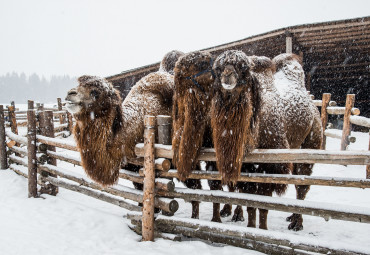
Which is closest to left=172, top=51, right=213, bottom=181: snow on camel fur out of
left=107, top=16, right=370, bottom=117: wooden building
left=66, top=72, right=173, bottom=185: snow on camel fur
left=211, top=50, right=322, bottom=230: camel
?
left=211, top=50, right=322, bottom=230: camel

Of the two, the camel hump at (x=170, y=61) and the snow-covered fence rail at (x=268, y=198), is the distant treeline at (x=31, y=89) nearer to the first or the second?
the camel hump at (x=170, y=61)

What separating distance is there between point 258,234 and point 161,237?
1.32 meters

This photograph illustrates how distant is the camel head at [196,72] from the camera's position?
3492 millimetres

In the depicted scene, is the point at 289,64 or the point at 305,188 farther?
the point at 289,64

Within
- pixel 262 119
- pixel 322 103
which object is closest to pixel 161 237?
pixel 262 119

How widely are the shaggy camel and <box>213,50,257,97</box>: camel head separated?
0.33 meters

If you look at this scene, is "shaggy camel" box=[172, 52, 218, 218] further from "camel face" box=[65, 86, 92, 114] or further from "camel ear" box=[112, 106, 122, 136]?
"camel face" box=[65, 86, 92, 114]

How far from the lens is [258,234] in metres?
A: 3.16

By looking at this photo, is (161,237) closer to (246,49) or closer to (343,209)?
(343,209)

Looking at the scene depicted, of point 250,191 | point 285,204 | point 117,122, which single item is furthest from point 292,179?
point 117,122

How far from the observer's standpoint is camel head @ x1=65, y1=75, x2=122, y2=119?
3683 millimetres

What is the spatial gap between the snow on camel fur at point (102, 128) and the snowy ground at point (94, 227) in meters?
0.77

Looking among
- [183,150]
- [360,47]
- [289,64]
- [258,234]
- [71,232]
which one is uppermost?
[360,47]

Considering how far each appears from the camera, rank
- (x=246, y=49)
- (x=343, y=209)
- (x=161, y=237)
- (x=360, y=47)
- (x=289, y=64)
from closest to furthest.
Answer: (x=343, y=209) < (x=161, y=237) < (x=289, y=64) < (x=360, y=47) < (x=246, y=49)
